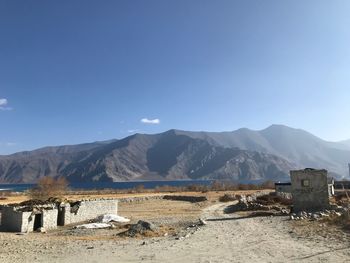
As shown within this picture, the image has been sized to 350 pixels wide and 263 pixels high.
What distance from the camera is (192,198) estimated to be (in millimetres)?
63438

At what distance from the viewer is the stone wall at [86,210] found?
31.6 meters

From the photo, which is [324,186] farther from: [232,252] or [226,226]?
[232,252]

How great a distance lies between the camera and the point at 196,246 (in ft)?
66.0

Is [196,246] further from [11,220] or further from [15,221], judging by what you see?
[11,220]

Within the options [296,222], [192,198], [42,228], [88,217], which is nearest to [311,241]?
[296,222]

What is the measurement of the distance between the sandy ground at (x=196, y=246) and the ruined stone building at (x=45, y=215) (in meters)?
1.67

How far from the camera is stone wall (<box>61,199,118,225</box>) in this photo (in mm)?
31594

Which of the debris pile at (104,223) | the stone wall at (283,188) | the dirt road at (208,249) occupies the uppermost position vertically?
the stone wall at (283,188)

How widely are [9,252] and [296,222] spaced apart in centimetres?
1774

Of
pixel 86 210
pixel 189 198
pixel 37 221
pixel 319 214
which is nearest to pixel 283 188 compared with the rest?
pixel 189 198

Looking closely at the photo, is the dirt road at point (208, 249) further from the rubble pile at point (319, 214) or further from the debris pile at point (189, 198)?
the debris pile at point (189, 198)

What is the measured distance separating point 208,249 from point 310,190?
17.3m

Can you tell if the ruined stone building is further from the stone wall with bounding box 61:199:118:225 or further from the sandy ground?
the sandy ground

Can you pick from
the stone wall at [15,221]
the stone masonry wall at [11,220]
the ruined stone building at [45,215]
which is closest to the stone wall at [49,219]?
the ruined stone building at [45,215]
